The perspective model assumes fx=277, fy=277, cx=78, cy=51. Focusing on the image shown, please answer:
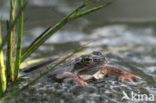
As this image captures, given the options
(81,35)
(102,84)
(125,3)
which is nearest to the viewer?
(102,84)

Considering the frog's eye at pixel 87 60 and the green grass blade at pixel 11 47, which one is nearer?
the green grass blade at pixel 11 47

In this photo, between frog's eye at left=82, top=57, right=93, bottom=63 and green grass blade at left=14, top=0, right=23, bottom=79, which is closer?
green grass blade at left=14, top=0, right=23, bottom=79

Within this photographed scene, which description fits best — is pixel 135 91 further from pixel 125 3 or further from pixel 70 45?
pixel 125 3

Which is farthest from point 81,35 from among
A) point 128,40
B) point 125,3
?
point 125,3

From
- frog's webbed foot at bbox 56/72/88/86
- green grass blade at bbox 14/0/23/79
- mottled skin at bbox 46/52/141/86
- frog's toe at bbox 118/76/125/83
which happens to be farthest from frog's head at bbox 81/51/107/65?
green grass blade at bbox 14/0/23/79

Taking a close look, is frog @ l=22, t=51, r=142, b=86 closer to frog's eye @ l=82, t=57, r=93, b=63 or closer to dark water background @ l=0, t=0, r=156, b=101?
frog's eye @ l=82, t=57, r=93, b=63

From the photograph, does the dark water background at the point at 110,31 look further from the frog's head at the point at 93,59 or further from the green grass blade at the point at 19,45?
the green grass blade at the point at 19,45

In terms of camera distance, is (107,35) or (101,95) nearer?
(101,95)

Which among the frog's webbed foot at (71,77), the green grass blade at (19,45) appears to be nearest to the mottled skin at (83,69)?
the frog's webbed foot at (71,77)
